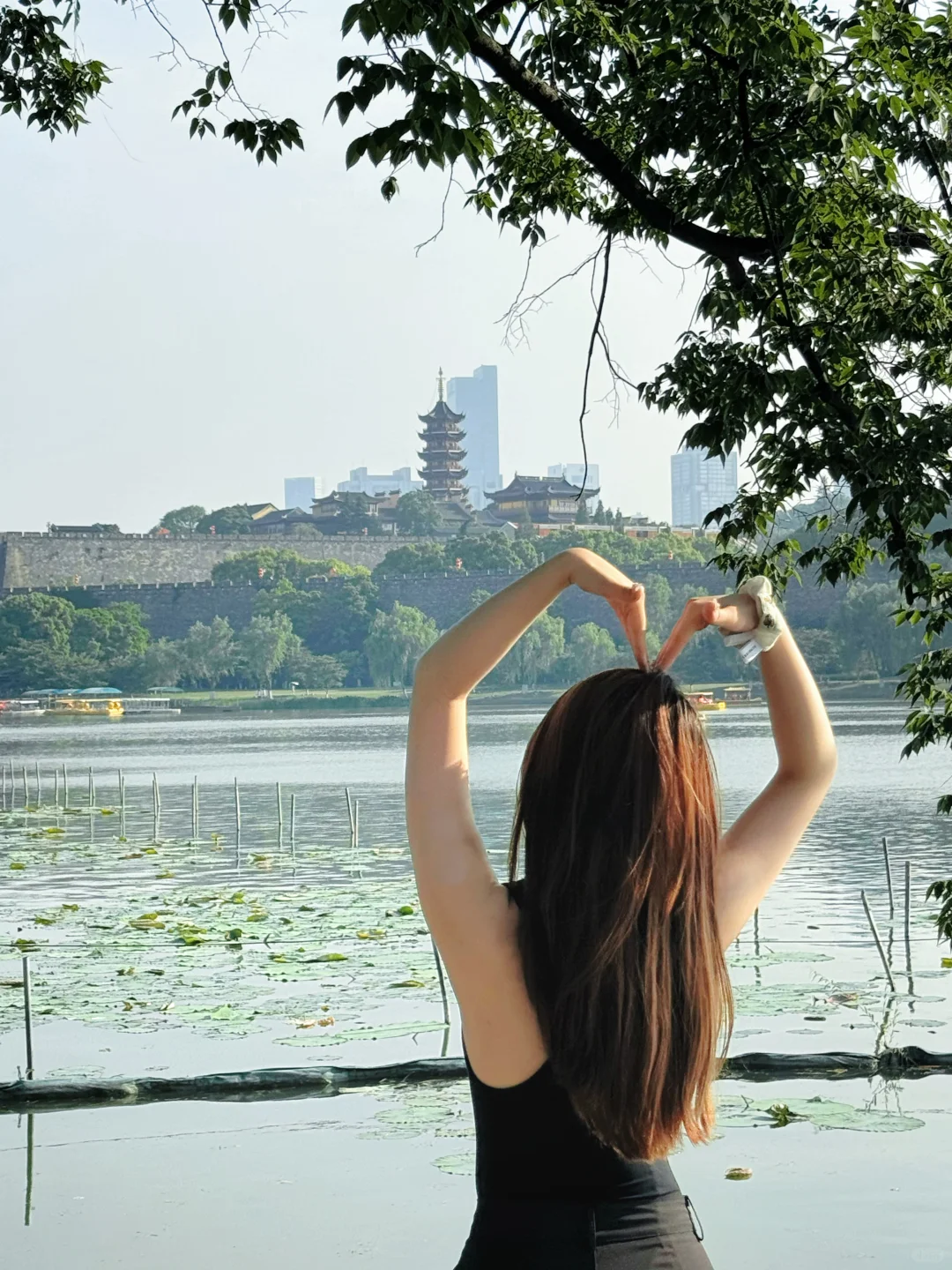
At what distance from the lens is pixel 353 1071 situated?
6805 mm

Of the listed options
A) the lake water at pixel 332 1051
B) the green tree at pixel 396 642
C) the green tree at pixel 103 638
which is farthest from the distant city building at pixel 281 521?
the lake water at pixel 332 1051

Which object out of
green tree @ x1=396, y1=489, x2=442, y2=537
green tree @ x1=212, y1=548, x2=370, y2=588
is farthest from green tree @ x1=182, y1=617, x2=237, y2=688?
green tree @ x1=396, y1=489, x2=442, y2=537

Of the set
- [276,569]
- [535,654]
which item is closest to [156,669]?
[276,569]

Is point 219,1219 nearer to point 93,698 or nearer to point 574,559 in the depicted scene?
point 574,559

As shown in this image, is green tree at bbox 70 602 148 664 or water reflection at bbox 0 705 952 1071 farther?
green tree at bbox 70 602 148 664

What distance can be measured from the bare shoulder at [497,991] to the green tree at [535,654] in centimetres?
6980

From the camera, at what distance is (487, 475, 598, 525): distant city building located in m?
108

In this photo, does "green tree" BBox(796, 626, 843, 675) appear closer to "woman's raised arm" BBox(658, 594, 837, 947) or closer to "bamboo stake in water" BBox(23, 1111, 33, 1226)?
"bamboo stake in water" BBox(23, 1111, 33, 1226)

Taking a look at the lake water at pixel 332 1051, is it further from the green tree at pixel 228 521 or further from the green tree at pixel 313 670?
the green tree at pixel 228 521

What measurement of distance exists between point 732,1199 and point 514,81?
11.2 ft

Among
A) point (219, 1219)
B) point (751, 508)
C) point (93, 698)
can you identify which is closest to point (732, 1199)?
point (219, 1219)

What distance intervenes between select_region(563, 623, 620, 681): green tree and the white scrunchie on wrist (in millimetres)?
73542

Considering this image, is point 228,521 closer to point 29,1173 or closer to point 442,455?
point 442,455

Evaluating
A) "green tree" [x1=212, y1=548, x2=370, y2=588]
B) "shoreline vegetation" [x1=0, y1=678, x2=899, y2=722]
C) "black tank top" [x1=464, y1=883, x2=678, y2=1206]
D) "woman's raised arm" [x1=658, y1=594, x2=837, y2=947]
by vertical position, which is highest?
"green tree" [x1=212, y1=548, x2=370, y2=588]
